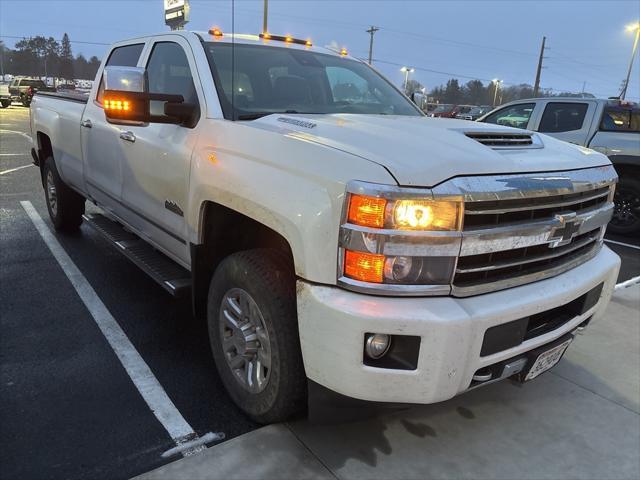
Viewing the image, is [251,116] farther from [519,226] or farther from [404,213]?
[519,226]

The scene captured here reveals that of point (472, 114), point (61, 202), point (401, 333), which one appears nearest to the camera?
point (401, 333)

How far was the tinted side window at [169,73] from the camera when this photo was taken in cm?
333

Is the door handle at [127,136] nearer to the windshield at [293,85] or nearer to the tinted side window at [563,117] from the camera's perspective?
the windshield at [293,85]

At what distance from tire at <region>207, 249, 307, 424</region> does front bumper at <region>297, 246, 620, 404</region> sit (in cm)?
21

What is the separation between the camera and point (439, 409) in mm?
2955

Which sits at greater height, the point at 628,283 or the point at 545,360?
the point at 545,360

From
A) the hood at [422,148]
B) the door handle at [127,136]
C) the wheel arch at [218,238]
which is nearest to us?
the hood at [422,148]

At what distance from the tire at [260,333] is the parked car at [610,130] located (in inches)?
257

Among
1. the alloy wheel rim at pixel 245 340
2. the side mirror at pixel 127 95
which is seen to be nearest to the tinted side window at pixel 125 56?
the side mirror at pixel 127 95

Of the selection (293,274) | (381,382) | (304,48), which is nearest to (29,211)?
(304,48)

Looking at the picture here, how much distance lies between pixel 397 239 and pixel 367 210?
0.16 meters

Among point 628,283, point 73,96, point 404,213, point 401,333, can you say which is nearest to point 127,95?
point 404,213

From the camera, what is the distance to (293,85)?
3.50 metres

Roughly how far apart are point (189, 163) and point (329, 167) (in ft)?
3.96
